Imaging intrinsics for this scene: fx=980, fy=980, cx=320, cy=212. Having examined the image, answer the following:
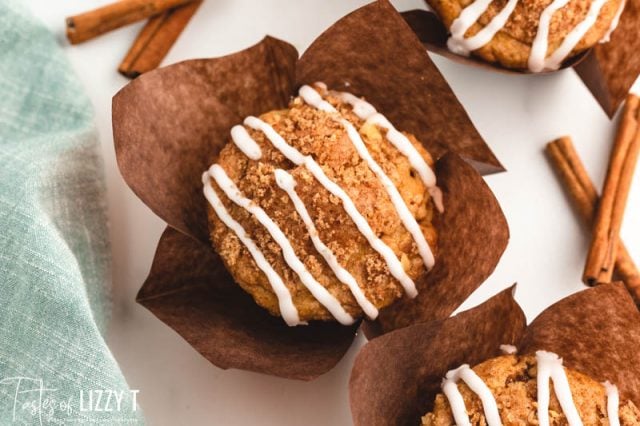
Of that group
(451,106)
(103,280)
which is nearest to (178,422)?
(103,280)

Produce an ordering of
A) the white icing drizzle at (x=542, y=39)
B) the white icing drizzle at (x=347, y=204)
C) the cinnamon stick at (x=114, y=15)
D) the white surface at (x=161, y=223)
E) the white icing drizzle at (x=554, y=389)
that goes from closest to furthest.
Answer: the white icing drizzle at (x=554, y=389), the white icing drizzle at (x=347, y=204), the white icing drizzle at (x=542, y=39), the white surface at (x=161, y=223), the cinnamon stick at (x=114, y=15)

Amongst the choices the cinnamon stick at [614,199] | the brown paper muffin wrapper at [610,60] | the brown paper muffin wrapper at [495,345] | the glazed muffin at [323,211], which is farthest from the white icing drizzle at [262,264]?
the cinnamon stick at [614,199]

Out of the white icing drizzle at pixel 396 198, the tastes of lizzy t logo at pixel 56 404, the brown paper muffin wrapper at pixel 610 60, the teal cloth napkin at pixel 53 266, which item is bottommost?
the tastes of lizzy t logo at pixel 56 404

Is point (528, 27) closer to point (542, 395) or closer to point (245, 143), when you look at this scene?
point (245, 143)

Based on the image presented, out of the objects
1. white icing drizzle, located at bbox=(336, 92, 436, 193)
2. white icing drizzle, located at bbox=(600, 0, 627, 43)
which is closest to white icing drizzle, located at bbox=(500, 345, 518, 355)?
white icing drizzle, located at bbox=(336, 92, 436, 193)

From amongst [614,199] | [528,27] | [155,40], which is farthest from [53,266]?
[614,199]

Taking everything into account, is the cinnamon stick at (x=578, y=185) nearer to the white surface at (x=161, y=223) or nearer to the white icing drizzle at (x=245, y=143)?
the white surface at (x=161, y=223)

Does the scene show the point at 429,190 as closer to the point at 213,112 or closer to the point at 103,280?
the point at 213,112

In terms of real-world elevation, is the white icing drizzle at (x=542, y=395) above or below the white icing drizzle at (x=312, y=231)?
below
